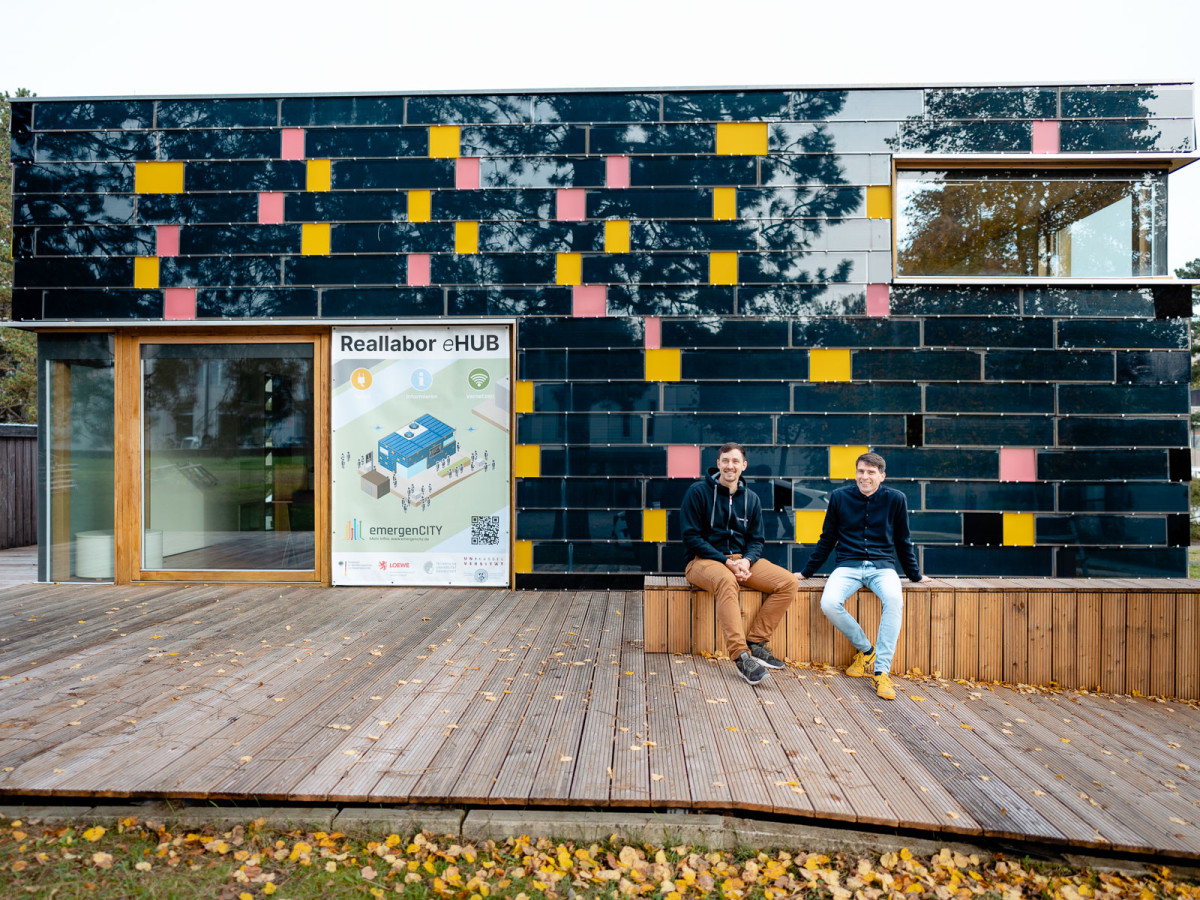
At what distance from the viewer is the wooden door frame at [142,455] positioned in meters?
7.12

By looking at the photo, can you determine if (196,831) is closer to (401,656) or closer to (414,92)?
(401,656)

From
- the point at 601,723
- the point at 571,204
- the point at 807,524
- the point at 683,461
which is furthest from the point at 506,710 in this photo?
the point at 571,204

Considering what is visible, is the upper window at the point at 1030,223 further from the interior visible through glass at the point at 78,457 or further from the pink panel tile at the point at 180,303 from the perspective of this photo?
the interior visible through glass at the point at 78,457

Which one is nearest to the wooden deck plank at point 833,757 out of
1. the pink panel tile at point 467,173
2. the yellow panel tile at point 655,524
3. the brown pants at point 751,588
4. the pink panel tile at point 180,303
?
the brown pants at point 751,588

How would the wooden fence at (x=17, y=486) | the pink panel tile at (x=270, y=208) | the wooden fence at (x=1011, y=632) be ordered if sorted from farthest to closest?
the wooden fence at (x=17, y=486), the pink panel tile at (x=270, y=208), the wooden fence at (x=1011, y=632)

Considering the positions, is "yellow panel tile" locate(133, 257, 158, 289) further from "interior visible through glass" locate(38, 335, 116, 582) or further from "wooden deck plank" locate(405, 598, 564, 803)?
"wooden deck plank" locate(405, 598, 564, 803)

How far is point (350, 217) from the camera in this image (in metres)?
6.91

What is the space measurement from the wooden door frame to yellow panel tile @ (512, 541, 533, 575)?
6.21ft

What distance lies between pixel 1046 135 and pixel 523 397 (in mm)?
5421

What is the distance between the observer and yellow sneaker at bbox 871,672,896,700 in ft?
13.9

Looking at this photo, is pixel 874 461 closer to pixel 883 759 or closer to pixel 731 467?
pixel 731 467

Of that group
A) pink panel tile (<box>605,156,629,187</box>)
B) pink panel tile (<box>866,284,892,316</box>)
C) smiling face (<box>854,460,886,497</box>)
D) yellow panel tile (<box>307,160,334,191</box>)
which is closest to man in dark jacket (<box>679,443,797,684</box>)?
smiling face (<box>854,460,886,497</box>)

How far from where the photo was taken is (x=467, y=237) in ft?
22.5

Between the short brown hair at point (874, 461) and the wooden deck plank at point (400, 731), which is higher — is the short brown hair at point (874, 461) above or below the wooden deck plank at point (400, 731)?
above
